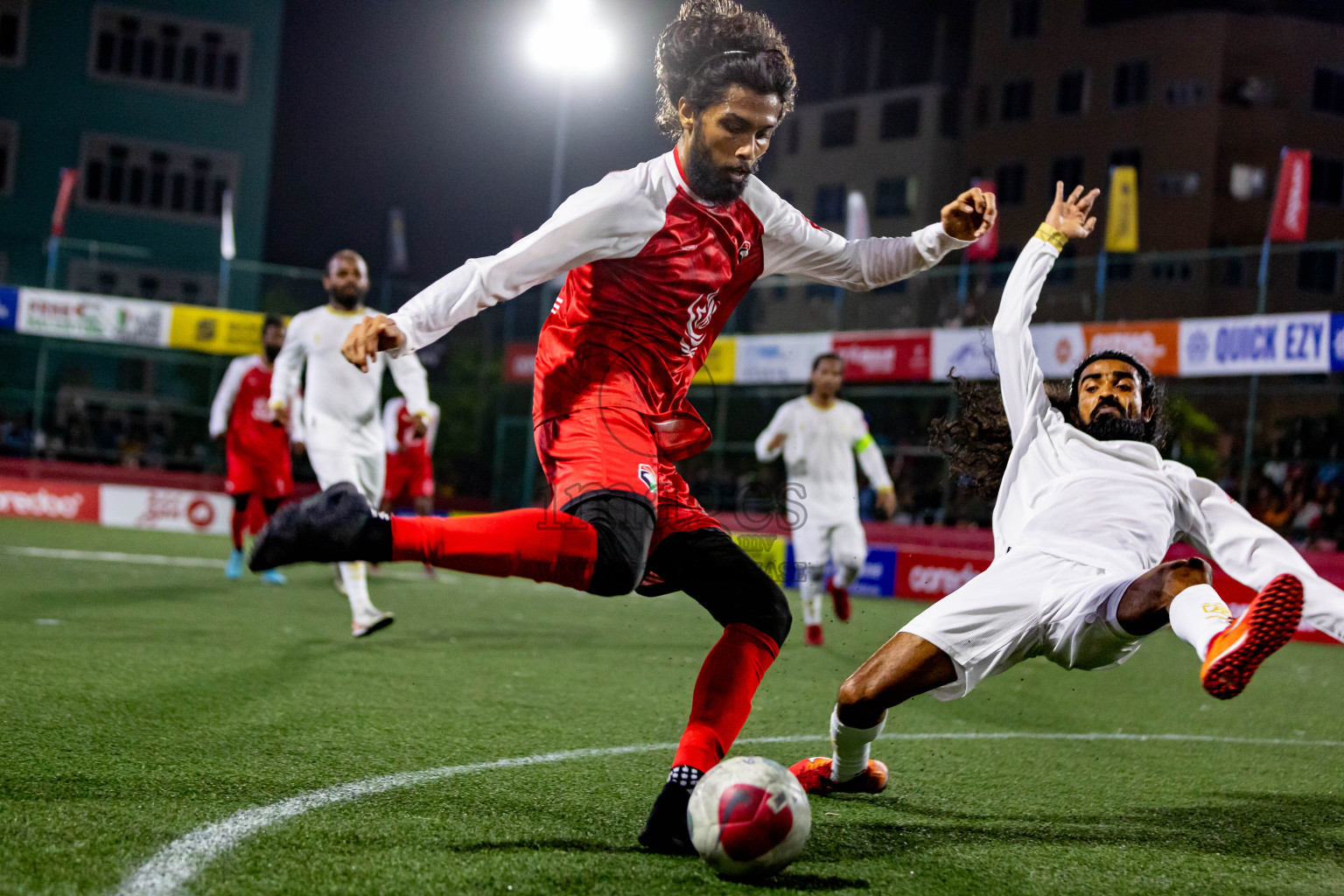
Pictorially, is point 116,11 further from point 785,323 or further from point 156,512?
point 785,323

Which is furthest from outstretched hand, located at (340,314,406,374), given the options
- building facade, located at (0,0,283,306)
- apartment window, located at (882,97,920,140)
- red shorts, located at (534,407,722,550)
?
apartment window, located at (882,97,920,140)

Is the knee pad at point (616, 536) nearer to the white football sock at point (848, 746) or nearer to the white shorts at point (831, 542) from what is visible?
the white football sock at point (848, 746)

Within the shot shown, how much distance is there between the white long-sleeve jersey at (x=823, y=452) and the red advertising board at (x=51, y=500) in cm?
1385

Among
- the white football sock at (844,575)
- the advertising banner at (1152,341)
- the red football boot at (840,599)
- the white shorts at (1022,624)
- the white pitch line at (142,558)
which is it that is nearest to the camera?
the white shorts at (1022,624)

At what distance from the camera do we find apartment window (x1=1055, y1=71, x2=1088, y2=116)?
42406mm

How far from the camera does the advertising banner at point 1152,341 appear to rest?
15835 mm

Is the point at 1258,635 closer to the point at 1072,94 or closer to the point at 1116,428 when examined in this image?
the point at 1116,428

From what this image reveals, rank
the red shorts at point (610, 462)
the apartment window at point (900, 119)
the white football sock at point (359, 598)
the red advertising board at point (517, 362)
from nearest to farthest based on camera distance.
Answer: the red shorts at point (610, 462) < the white football sock at point (359, 598) < the red advertising board at point (517, 362) < the apartment window at point (900, 119)

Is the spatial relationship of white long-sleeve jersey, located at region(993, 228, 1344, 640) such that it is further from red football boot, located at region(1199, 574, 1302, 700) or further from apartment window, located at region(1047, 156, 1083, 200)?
apartment window, located at region(1047, 156, 1083, 200)

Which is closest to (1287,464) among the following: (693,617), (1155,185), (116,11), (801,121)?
(693,617)

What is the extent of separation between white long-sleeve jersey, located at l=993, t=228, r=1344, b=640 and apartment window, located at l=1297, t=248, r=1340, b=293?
1245cm

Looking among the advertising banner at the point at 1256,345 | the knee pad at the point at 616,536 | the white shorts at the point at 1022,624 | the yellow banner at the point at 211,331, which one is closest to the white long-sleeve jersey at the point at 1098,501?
the white shorts at the point at 1022,624

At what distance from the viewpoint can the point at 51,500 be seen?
65.3 ft

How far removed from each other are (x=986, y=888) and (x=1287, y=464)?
43.3ft
